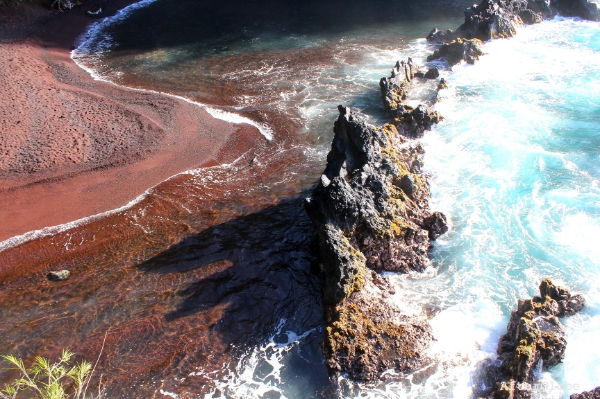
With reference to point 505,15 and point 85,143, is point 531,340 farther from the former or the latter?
point 505,15

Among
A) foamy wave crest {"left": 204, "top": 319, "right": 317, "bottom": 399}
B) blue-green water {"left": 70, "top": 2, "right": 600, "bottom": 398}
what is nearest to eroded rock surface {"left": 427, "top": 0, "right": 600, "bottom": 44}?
blue-green water {"left": 70, "top": 2, "right": 600, "bottom": 398}

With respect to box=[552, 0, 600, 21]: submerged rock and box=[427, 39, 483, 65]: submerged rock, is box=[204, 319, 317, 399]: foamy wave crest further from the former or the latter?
box=[552, 0, 600, 21]: submerged rock

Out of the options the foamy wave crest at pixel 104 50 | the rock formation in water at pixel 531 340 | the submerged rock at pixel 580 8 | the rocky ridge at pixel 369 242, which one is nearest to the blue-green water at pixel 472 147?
the rock formation in water at pixel 531 340

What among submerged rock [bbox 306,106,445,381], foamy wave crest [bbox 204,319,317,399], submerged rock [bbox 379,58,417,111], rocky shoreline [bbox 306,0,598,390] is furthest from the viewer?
submerged rock [bbox 379,58,417,111]

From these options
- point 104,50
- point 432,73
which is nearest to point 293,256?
point 432,73

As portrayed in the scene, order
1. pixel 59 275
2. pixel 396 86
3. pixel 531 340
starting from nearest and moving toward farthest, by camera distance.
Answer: pixel 531 340 < pixel 59 275 < pixel 396 86

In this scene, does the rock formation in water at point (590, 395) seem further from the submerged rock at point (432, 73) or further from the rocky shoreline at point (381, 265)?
the submerged rock at point (432, 73)

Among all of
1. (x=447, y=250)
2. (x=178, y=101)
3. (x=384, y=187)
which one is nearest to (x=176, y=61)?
(x=178, y=101)
